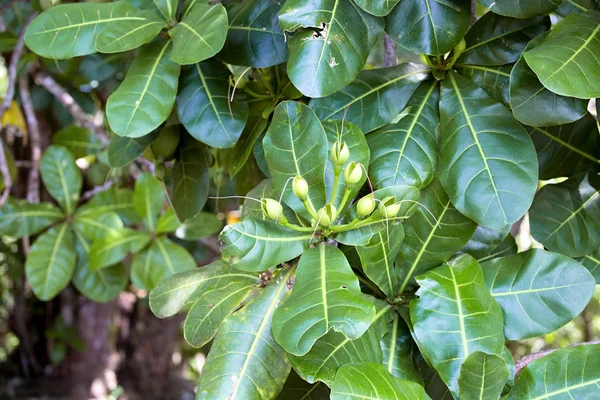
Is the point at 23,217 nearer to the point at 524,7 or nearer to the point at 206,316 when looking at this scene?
the point at 206,316

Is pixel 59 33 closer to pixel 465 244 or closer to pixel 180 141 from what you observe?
pixel 180 141

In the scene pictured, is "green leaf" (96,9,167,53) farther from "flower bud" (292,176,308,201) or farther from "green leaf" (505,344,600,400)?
"green leaf" (505,344,600,400)

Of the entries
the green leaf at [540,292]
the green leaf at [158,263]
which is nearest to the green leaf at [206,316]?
the green leaf at [540,292]

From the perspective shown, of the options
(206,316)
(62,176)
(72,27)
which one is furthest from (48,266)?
(206,316)

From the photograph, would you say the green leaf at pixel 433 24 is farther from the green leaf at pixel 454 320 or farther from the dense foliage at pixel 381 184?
the green leaf at pixel 454 320

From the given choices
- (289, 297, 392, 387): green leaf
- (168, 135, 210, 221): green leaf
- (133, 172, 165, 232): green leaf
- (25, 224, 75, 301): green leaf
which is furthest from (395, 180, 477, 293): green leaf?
(25, 224, 75, 301): green leaf

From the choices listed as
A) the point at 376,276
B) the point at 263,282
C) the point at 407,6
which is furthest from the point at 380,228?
the point at 407,6
